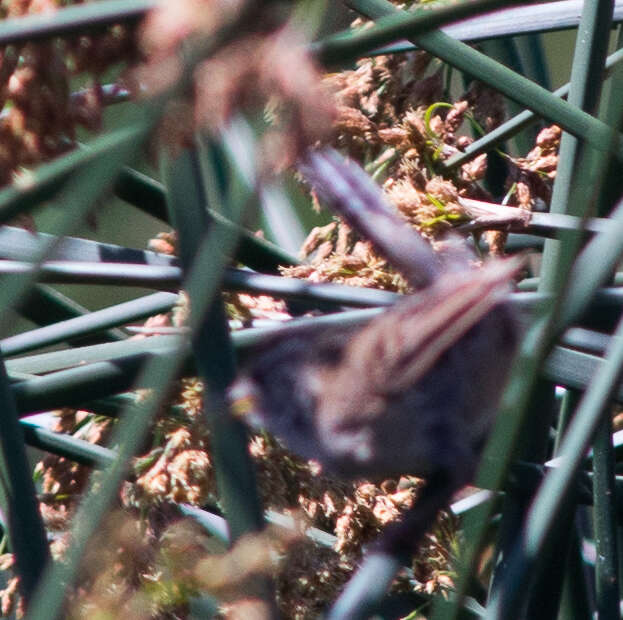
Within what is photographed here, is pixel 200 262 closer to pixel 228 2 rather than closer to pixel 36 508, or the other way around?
pixel 228 2

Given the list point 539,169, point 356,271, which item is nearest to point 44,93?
point 356,271

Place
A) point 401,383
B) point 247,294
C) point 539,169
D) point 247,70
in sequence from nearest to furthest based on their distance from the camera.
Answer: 1. point 247,70
2. point 401,383
3. point 247,294
4. point 539,169

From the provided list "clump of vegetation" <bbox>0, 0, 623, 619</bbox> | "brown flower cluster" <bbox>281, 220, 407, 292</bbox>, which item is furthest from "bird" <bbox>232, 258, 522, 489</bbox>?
"brown flower cluster" <bbox>281, 220, 407, 292</bbox>

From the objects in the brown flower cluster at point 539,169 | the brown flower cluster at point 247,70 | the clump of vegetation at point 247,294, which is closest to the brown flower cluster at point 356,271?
the clump of vegetation at point 247,294

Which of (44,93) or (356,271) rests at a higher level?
(44,93)

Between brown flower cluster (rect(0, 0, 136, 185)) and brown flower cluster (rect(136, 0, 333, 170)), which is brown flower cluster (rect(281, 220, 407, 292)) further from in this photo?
brown flower cluster (rect(136, 0, 333, 170))

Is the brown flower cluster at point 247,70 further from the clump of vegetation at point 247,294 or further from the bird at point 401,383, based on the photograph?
the bird at point 401,383

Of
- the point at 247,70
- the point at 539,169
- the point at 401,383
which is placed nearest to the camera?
the point at 247,70

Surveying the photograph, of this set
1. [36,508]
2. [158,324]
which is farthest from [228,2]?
[158,324]

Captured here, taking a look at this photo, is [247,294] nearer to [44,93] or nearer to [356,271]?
[356,271]

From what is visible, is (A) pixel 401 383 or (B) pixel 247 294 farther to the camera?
(B) pixel 247 294
